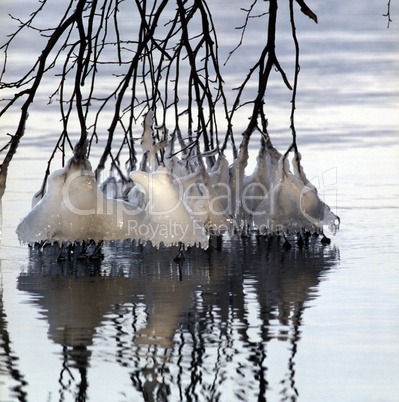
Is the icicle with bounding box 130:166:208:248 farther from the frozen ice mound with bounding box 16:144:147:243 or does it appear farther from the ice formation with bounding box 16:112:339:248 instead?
the frozen ice mound with bounding box 16:144:147:243

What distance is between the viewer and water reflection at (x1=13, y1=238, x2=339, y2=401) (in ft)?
10.8

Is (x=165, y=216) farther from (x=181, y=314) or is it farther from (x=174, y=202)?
(x=181, y=314)

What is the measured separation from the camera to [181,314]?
4.46 meters

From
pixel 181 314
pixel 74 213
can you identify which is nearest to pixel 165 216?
pixel 74 213

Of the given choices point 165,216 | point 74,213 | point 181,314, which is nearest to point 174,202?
point 165,216

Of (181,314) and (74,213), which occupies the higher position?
(74,213)

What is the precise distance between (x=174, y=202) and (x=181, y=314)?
1.10m

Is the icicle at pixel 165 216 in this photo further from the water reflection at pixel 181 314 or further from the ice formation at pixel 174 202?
the water reflection at pixel 181 314

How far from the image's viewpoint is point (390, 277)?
5.57m

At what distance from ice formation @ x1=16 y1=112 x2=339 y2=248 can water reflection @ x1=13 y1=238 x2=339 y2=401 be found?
11.7 inches

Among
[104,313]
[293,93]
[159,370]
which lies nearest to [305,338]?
[159,370]

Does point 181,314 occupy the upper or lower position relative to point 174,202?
lower

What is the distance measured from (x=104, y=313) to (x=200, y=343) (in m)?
0.86

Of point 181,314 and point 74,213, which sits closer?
point 181,314
